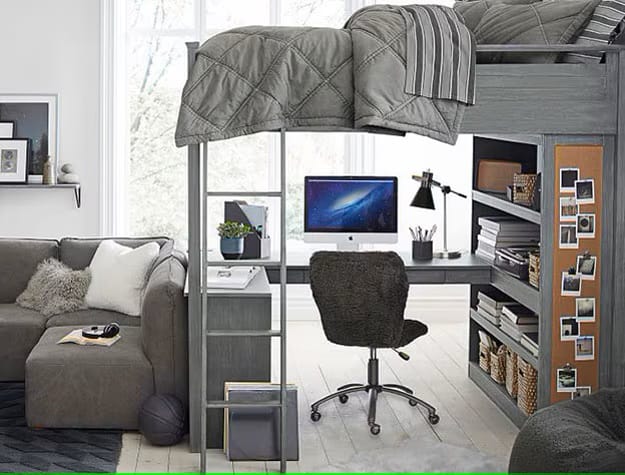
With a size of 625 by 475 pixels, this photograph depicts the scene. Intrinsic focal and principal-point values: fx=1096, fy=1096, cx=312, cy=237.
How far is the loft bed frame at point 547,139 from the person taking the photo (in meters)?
4.69

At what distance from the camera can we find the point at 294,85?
4.50m

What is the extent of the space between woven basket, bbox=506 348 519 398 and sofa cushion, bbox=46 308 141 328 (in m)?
1.97

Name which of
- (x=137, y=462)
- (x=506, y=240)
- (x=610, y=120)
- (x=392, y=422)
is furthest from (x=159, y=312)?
(x=610, y=120)

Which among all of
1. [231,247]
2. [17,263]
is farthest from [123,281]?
[231,247]

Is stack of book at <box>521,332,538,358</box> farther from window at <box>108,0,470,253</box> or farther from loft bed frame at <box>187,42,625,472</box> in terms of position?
window at <box>108,0,470,253</box>

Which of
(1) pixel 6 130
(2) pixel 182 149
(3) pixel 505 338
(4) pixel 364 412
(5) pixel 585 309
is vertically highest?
(1) pixel 6 130

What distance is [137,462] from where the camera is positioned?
4754 millimetres

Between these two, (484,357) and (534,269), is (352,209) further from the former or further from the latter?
(534,269)

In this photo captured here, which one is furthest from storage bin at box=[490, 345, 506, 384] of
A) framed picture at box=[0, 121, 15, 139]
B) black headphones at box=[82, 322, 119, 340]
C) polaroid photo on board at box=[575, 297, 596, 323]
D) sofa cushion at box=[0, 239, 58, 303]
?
framed picture at box=[0, 121, 15, 139]

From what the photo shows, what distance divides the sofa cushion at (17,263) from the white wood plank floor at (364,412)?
5.07ft

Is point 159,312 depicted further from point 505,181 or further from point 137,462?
point 505,181

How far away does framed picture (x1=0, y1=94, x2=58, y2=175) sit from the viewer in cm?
775

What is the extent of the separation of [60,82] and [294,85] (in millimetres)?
3752

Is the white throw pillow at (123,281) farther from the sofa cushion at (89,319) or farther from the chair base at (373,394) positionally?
the chair base at (373,394)
